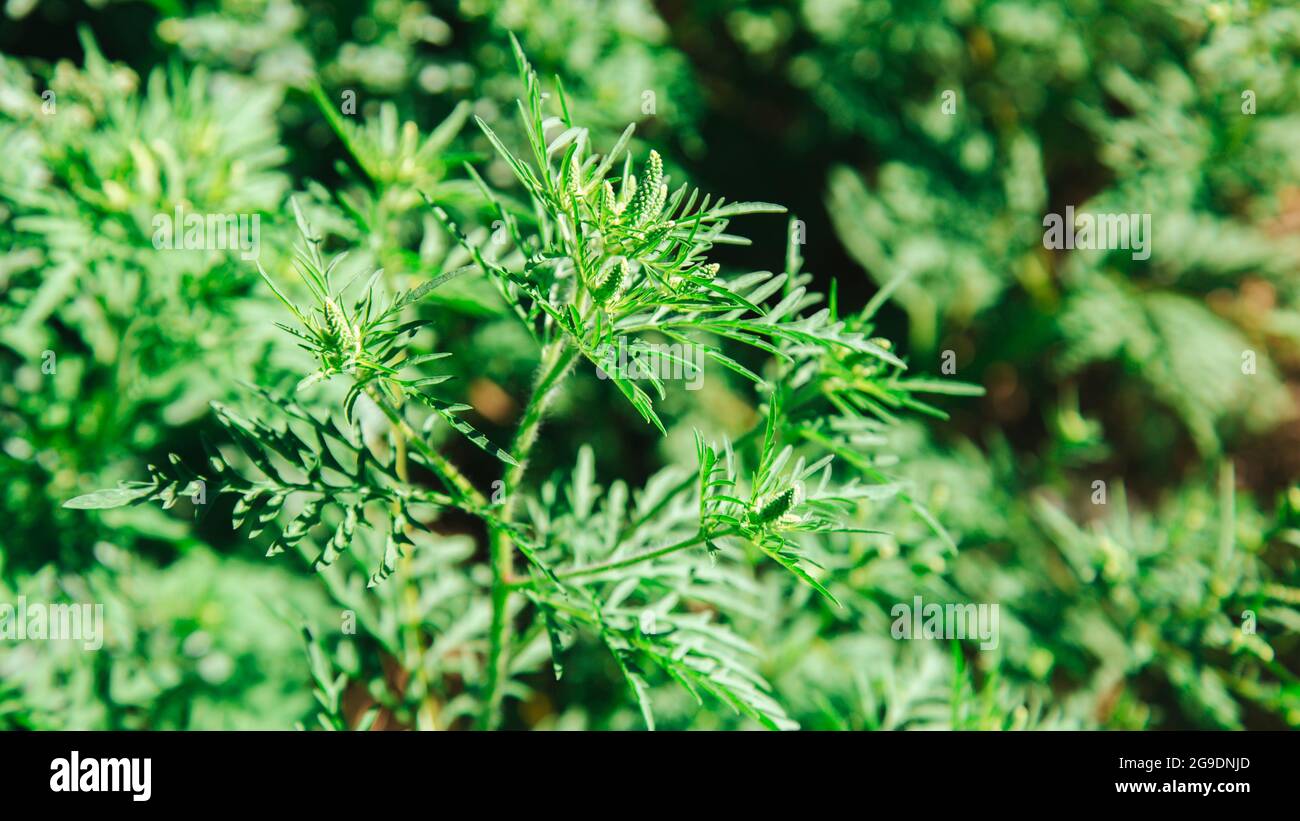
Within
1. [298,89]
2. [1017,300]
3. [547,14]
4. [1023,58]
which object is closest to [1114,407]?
[1017,300]

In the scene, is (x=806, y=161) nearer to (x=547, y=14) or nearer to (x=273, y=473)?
(x=547, y=14)

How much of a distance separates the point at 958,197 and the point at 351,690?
249cm

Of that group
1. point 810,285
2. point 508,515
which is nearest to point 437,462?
point 508,515

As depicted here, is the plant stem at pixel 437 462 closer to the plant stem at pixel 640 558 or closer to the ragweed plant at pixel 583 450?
the ragweed plant at pixel 583 450

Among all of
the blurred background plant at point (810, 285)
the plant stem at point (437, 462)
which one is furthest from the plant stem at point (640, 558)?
the blurred background plant at point (810, 285)

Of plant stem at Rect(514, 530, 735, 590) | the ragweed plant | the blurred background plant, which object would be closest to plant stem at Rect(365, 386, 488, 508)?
the ragweed plant

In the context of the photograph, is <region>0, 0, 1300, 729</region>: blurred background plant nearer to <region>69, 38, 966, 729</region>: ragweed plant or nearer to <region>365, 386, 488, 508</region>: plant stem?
<region>69, 38, 966, 729</region>: ragweed plant

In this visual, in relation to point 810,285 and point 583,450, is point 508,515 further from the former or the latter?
point 810,285

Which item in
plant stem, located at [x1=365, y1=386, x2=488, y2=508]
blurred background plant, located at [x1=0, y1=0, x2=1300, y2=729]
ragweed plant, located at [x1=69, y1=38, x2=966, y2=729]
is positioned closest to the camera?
ragweed plant, located at [x1=69, y1=38, x2=966, y2=729]

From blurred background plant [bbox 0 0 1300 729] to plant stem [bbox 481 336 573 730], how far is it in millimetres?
222

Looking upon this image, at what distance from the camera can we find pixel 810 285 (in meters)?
3.11

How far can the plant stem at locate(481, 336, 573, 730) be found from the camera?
1310 mm

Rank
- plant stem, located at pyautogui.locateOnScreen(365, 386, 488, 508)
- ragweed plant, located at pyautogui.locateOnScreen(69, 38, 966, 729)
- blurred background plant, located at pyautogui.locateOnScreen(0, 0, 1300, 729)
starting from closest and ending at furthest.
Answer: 1. ragweed plant, located at pyautogui.locateOnScreen(69, 38, 966, 729)
2. plant stem, located at pyautogui.locateOnScreen(365, 386, 488, 508)
3. blurred background plant, located at pyautogui.locateOnScreen(0, 0, 1300, 729)

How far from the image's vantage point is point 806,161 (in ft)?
10.00
